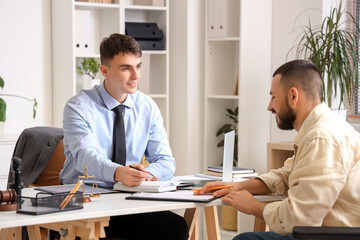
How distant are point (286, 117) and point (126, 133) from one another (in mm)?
926

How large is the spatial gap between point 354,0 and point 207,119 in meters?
1.40

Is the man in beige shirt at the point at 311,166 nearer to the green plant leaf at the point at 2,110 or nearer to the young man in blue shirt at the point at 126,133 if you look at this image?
the young man in blue shirt at the point at 126,133

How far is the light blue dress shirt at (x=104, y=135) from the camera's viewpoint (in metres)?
2.74

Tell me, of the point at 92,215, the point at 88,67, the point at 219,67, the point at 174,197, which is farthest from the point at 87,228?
the point at 219,67

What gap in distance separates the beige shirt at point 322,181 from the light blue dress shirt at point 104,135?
82cm

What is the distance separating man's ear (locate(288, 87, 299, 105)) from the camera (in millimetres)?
2369

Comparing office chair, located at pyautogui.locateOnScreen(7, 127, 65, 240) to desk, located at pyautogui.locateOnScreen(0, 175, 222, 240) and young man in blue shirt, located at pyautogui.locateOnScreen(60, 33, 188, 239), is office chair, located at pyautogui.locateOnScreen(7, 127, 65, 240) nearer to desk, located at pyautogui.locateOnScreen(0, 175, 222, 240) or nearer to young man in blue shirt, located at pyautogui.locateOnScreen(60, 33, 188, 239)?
young man in blue shirt, located at pyautogui.locateOnScreen(60, 33, 188, 239)

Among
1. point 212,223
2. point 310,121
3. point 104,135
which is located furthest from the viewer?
point 212,223

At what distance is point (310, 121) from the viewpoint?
230cm

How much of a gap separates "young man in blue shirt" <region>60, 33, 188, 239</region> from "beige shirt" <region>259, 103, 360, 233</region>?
0.75m

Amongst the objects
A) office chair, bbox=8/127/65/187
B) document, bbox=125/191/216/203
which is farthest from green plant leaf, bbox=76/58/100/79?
document, bbox=125/191/216/203

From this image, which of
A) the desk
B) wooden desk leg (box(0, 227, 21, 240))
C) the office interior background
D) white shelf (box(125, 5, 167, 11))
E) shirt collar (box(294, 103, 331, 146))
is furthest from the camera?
white shelf (box(125, 5, 167, 11))

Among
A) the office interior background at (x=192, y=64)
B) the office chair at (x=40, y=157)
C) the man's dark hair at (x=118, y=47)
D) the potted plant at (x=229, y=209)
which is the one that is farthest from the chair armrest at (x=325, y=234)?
the potted plant at (x=229, y=209)

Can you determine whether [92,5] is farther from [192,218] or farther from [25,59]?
[192,218]
